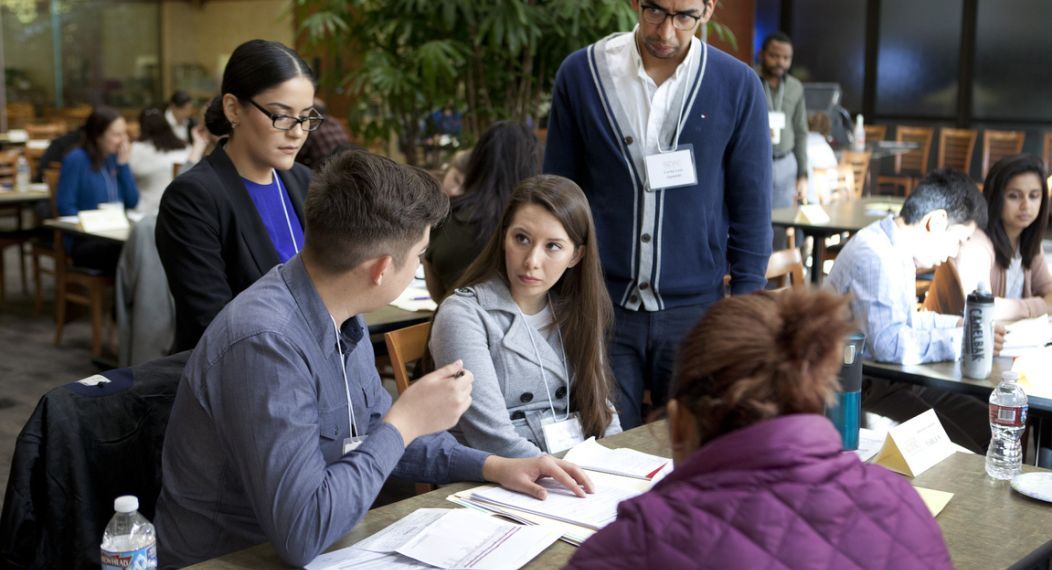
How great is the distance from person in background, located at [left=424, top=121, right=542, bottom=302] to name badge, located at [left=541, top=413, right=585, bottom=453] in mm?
1178

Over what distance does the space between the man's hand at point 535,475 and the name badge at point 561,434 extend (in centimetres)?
31

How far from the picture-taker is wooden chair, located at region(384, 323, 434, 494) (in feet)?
8.34

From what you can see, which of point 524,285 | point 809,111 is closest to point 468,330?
point 524,285

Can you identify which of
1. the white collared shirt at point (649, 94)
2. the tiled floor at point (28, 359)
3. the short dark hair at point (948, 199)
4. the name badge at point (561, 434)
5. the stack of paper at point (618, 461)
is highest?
the white collared shirt at point (649, 94)

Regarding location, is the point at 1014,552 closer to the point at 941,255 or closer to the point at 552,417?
the point at 552,417

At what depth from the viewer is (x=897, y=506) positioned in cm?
117

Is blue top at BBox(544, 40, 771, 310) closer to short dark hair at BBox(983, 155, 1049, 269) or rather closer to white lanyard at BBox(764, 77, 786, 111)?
short dark hair at BBox(983, 155, 1049, 269)

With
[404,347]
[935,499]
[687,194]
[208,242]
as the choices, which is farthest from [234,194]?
[935,499]

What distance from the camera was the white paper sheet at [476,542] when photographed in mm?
1552

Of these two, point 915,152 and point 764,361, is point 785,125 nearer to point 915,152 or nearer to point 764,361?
point 915,152

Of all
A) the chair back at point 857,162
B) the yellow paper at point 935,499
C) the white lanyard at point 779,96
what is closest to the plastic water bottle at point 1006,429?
the yellow paper at point 935,499

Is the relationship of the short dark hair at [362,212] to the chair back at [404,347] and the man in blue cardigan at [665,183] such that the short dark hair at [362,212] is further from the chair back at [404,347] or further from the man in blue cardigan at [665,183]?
the man in blue cardigan at [665,183]

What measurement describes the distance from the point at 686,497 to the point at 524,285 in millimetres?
1406

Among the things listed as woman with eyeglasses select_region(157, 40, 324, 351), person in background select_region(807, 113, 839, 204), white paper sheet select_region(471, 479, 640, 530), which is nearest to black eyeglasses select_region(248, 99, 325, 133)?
woman with eyeglasses select_region(157, 40, 324, 351)
